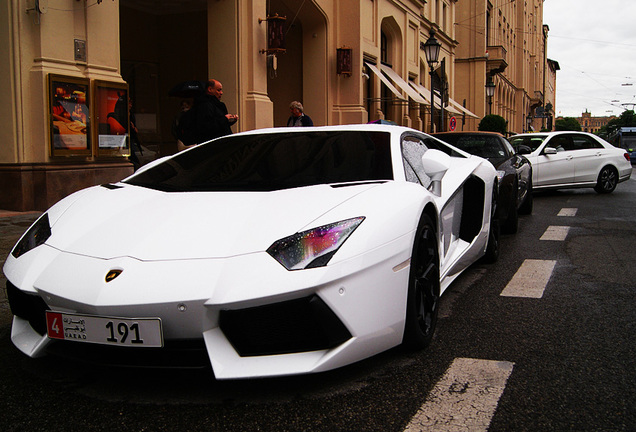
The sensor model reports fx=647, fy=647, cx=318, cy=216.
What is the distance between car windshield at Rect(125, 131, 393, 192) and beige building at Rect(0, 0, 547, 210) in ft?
18.1

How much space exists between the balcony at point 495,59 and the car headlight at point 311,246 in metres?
45.8

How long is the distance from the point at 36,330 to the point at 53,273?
11.2 inches

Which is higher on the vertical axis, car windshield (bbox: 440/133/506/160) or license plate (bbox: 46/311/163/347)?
car windshield (bbox: 440/133/506/160)

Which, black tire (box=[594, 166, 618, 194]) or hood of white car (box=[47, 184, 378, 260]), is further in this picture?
black tire (box=[594, 166, 618, 194])

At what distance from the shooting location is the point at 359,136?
12.5 feet

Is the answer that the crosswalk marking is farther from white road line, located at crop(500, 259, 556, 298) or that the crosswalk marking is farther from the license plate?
the license plate

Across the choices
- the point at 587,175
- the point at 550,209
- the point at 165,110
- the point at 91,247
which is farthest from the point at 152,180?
the point at 165,110

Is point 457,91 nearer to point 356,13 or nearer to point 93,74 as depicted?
point 356,13

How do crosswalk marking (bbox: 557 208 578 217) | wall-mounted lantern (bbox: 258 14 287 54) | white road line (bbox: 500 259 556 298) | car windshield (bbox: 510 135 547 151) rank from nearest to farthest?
white road line (bbox: 500 259 556 298)
crosswalk marking (bbox: 557 208 578 217)
car windshield (bbox: 510 135 547 151)
wall-mounted lantern (bbox: 258 14 287 54)

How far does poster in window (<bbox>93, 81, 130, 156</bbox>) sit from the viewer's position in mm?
9414

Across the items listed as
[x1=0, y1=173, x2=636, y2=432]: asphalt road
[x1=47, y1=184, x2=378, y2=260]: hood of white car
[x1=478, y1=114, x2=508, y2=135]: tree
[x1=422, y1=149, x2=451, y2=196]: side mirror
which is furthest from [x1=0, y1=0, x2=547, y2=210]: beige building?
[x1=422, y1=149, x2=451, y2=196]: side mirror

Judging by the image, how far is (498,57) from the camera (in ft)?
151

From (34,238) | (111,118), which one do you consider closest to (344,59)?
(111,118)

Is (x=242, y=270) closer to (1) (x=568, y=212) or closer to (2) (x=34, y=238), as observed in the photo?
(2) (x=34, y=238)
